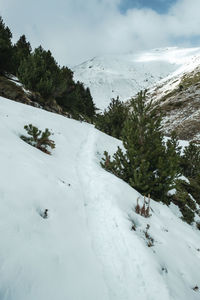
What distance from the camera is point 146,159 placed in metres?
6.61

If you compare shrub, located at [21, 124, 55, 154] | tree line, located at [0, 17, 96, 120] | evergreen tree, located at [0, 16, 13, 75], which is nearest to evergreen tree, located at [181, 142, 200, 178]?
shrub, located at [21, 124, 55, 154]

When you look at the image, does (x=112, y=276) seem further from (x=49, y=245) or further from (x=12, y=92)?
(x=12, y=92)

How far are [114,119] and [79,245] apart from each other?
43.5 ft

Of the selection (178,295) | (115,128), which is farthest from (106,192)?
(115,128)

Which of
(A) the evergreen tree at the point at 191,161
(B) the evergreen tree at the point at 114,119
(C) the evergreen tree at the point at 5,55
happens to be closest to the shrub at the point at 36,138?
(B) the evergreen tree at the point at 114,119

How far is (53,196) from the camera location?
3881mm

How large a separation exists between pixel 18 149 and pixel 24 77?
14.3 m

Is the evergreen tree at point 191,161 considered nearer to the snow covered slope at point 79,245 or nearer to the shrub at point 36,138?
the snow covered slope at point 79,245

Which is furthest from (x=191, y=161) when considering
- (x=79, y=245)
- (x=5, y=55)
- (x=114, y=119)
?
(x=5, y=55)

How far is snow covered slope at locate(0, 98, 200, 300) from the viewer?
2242 millimetres

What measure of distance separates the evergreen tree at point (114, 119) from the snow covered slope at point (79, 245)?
10.5 meters

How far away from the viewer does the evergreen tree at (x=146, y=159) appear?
6.10 m

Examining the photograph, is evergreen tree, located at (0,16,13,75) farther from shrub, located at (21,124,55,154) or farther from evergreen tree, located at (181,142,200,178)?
evergreen tree, located at (181,142,200,178)

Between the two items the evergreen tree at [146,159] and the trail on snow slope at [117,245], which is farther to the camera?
the evergreen tree at [146,159]
